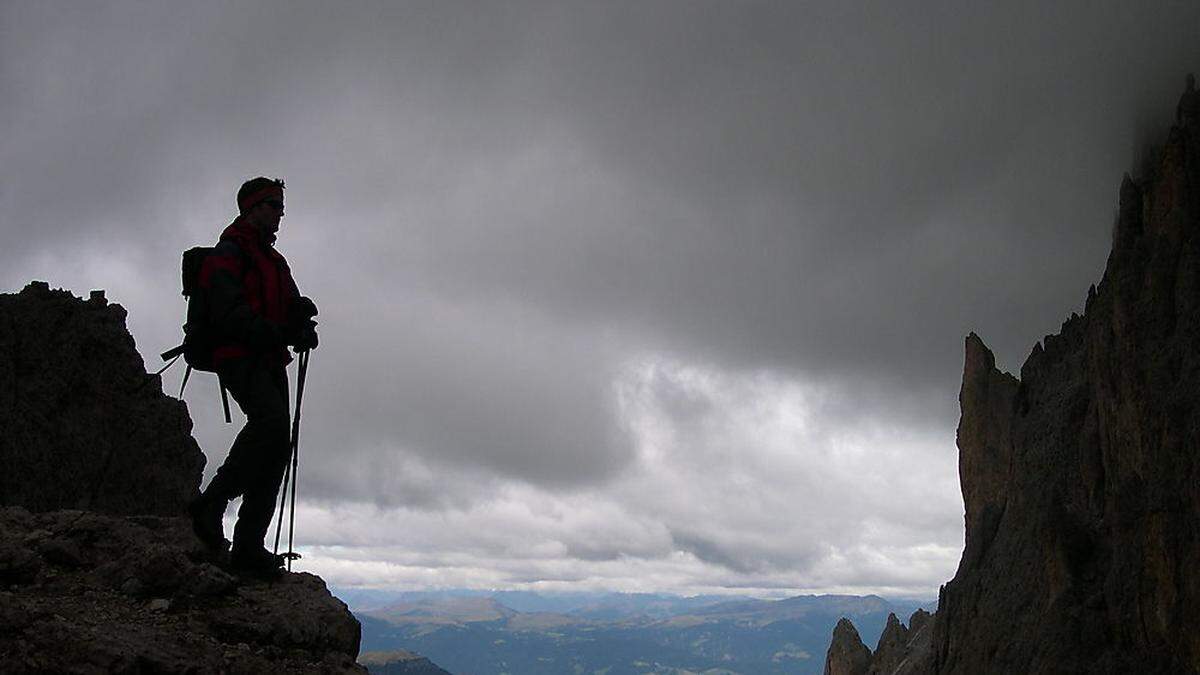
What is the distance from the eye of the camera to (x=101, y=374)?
2284 centimetres

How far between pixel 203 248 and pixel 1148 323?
3717 inches

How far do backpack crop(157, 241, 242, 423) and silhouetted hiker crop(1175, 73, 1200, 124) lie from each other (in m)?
106

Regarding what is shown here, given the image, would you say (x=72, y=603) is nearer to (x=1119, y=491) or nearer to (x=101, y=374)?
(x=101, y=374)

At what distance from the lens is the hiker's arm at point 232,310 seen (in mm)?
9703

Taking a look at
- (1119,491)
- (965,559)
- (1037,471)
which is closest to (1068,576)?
(1119,491)

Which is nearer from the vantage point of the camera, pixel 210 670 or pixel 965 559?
pixel 210 670

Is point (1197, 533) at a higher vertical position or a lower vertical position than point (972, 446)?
lower

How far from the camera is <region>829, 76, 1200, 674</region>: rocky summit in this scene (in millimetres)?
69875

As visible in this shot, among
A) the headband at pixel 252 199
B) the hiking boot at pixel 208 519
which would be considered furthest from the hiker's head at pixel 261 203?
the hiking boot at pixel 208 519

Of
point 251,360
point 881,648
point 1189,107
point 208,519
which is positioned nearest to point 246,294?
point 251,360

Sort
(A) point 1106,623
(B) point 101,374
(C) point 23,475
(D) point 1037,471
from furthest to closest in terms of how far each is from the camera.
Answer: (D) point 1037,471
(A) point 1106,623
(B) point 101,374
(C) point 23,475

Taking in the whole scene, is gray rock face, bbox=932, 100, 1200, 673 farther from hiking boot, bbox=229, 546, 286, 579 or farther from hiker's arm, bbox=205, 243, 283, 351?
hiker's arm, bbox=205, 243, 283, 351

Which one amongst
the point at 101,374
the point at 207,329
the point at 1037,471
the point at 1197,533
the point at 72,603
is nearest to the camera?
the point at 72,603

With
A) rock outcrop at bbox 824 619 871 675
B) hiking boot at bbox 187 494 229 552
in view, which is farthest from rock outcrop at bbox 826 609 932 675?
hiking boot at bbox 187 494 229 552
